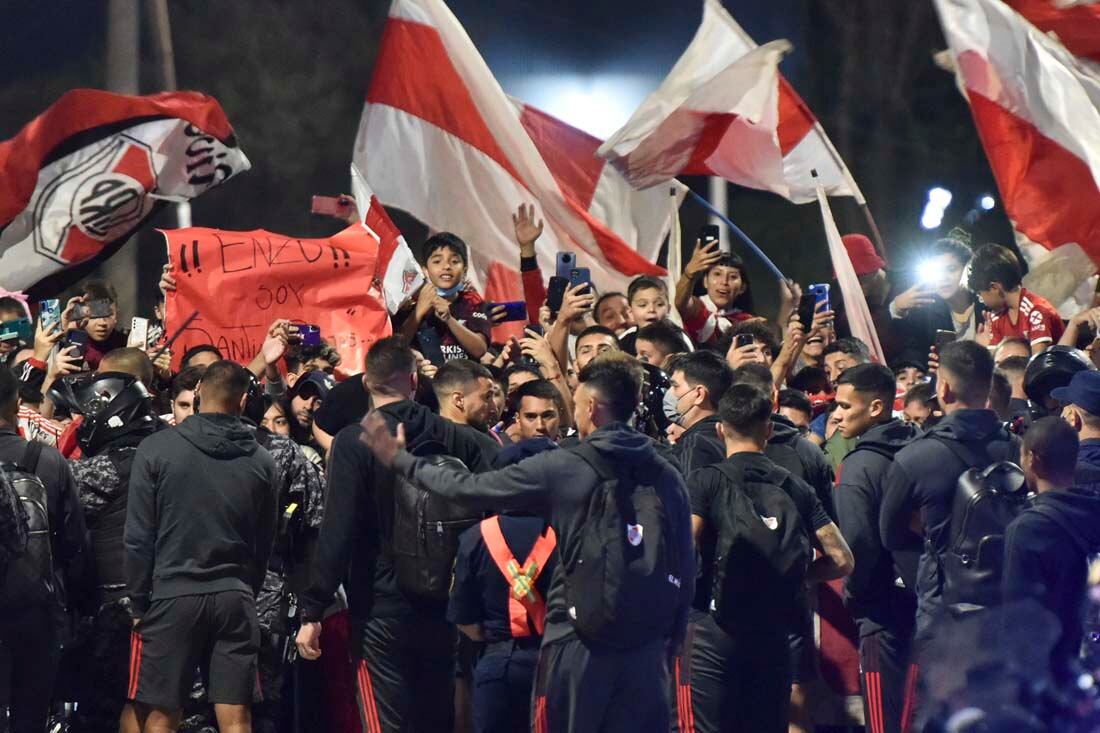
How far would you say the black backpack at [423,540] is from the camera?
6977 millimetres

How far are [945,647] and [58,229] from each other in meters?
6.41

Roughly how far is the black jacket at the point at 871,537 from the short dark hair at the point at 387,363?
217cm

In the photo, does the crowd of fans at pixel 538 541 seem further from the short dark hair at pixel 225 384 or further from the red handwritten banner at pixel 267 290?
the red handwritten banner at pixel 267 290

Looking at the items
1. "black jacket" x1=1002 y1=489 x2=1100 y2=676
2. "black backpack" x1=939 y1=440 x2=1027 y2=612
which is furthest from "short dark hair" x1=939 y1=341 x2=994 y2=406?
"black jacket" x1=1002 y1=489 x2=1100 y2=676

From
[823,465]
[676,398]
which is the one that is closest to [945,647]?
[823,465]

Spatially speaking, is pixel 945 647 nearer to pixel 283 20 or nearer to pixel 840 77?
pixel 283 20

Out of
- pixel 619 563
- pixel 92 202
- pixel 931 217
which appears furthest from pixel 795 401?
pixel 931 217

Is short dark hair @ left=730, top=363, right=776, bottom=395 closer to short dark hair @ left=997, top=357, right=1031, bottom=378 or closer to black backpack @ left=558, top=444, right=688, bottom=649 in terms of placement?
black backpack @ left=558, top=444, right=688, bottom=649

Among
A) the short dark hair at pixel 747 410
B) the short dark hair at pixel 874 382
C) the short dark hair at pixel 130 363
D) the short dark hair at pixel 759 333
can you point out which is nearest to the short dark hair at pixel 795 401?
the short dark hair at pixel 759 333

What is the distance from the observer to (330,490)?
23.1ft

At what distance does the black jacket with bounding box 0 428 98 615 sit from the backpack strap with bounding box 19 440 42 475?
0.04ft

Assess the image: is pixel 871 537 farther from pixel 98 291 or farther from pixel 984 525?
pixel 98 291

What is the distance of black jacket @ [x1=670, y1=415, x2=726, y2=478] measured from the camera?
7.13 m

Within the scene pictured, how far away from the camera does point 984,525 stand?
6.62m
